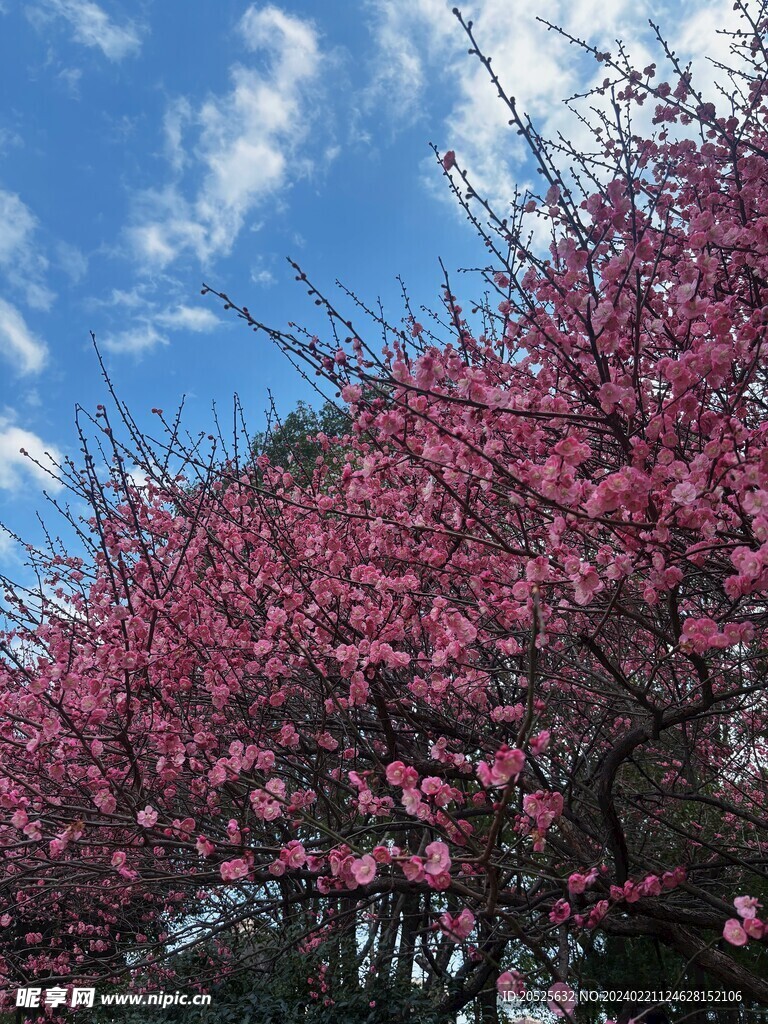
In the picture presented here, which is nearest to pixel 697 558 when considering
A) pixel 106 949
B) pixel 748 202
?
pixel 748 202

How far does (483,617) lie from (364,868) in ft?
6.02

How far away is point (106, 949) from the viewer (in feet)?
28.9

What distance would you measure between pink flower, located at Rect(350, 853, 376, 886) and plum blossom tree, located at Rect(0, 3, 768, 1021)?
0.02m

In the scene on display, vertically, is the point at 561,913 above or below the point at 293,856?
below

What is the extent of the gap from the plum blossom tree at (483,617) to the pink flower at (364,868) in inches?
0.8

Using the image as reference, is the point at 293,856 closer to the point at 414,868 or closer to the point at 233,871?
the point at 233,871

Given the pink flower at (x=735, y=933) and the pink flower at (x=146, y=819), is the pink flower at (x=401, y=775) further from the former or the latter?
the pink flower at (x=146, y=819)

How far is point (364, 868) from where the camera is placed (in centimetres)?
240

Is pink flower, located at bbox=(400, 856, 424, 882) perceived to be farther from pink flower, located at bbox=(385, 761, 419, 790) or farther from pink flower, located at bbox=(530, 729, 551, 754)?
pink flower, located at bbox=(530, 729, 551, 754)

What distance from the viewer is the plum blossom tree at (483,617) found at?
271cm

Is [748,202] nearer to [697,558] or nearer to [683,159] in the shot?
[683,159]

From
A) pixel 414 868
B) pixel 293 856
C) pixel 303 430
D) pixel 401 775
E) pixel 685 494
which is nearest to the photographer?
pixel 414 868

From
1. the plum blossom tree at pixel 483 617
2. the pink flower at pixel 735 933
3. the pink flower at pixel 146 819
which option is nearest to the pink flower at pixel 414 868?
the plum blossom tree at pixel 483 617

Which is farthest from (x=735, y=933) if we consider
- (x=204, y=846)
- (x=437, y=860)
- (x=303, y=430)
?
(x=303, y=430)
